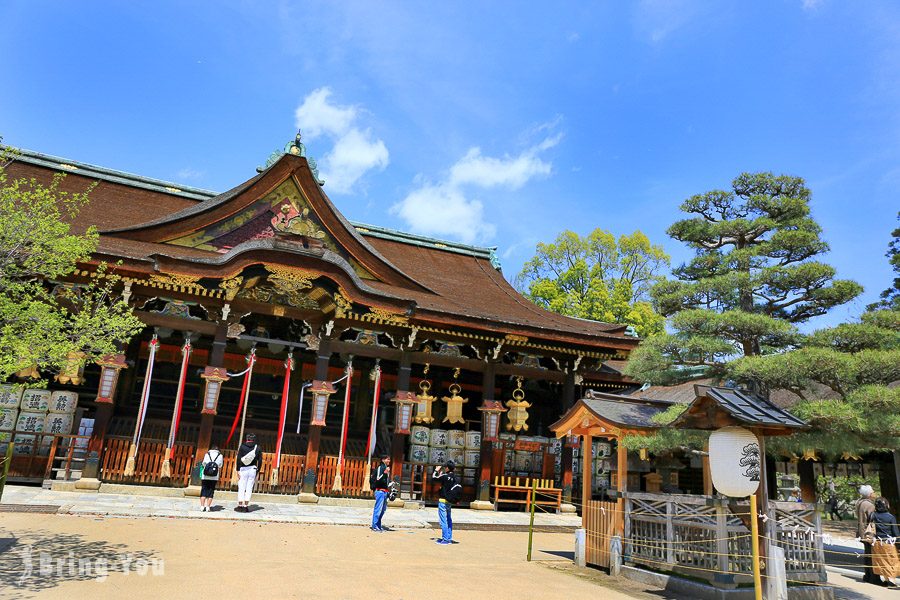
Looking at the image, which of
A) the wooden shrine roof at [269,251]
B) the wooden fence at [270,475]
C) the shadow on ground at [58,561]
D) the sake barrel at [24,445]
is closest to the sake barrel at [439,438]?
the wooden shrine roof at [269,251]

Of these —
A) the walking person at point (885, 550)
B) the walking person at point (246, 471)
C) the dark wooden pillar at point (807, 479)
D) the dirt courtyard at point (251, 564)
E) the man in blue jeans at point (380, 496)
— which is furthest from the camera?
the dark wooden pillar at point (807, 479)

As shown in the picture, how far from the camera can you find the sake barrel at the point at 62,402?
12.8m

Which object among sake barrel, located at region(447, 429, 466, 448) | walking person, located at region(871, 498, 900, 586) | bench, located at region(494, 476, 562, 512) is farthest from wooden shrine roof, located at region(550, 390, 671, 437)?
sake barrel, located at region(447, 429, 466, 448)

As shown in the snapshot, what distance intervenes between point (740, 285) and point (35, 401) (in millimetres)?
14688

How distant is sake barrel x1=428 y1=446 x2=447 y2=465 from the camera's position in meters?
15.8

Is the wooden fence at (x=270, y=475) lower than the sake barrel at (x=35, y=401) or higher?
lower

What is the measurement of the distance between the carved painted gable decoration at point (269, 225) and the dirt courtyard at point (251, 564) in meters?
7.23

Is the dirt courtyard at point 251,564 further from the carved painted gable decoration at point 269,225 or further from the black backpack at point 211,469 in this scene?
the carved painted gable decoration at point 269,225

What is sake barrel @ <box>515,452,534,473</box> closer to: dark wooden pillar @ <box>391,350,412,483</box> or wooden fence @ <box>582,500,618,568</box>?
dark wooden pillar @ <box>391,350,412,483</box>

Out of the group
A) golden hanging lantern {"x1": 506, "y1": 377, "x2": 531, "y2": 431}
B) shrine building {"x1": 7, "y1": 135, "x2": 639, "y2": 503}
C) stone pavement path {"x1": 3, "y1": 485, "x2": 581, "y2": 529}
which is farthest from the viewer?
golden hanging lantern {"x1": 506, "y1": 377, "x2": 531, "y2": 431}

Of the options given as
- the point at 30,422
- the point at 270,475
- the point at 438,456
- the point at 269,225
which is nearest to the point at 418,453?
the point at 438,456

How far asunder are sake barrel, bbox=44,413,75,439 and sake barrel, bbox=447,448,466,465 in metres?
9.22

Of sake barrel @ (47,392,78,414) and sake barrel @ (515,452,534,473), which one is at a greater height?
sake barrel @ (47,392,78,414)

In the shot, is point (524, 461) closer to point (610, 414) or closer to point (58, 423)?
point (610, 414)
